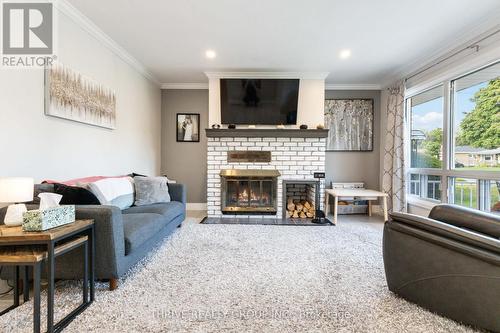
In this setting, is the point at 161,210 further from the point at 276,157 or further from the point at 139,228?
the point at 276,157

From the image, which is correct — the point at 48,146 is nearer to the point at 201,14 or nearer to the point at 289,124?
the point at 201,14

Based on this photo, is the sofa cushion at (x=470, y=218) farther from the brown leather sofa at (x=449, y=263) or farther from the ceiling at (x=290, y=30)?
the ceiling at (x=290, y=30)

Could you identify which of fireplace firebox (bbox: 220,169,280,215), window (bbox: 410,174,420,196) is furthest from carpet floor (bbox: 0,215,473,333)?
window (bbox: 410,174,420,196)

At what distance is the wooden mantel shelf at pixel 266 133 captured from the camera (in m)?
4.07

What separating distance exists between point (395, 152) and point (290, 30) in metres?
2.65

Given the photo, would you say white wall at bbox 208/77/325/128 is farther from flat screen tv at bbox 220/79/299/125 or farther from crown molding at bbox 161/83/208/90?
crown molding at bbox 161/83/208/90

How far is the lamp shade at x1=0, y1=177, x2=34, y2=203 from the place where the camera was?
1.38m

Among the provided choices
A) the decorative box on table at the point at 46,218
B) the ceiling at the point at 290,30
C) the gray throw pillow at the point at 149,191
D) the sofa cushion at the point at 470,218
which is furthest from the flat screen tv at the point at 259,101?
the decorative box on table at the point at 46,218

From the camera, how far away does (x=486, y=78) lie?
9.16 ft

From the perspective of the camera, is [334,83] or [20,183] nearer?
[20,183]

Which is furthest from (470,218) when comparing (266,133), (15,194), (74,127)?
(74,127)

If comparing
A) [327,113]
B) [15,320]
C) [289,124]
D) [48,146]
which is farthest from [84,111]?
[327,113]

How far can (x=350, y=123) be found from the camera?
15.5 feet

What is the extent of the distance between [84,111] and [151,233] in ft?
5.10
